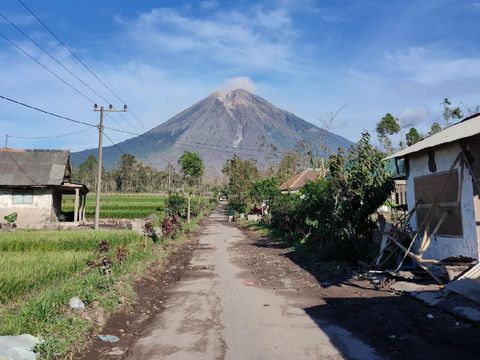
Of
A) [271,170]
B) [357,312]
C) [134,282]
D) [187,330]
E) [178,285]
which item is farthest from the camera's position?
[271,170]

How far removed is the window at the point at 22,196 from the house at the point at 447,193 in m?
25.6

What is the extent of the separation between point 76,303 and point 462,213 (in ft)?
27.0

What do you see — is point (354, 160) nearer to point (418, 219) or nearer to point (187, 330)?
point (418, 219)

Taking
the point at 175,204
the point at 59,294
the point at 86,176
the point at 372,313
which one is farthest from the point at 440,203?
the point at 86,176

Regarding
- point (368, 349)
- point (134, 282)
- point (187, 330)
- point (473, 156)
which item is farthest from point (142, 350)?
point (473, 156)

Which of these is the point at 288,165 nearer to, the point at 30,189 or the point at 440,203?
the point at 30,189

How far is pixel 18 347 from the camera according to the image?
491 cm

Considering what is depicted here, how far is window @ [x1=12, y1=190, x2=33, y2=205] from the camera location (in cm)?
3036

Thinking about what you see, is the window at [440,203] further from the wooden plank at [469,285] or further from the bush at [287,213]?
the bush at [287,213]

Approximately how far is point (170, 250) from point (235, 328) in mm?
11624

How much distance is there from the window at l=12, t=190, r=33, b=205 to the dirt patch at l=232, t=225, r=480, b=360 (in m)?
21.5

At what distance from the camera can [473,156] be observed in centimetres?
973

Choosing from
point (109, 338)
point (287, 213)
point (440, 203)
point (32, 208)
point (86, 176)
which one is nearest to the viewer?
point (109, 338)

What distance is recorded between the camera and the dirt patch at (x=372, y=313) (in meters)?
6.00
